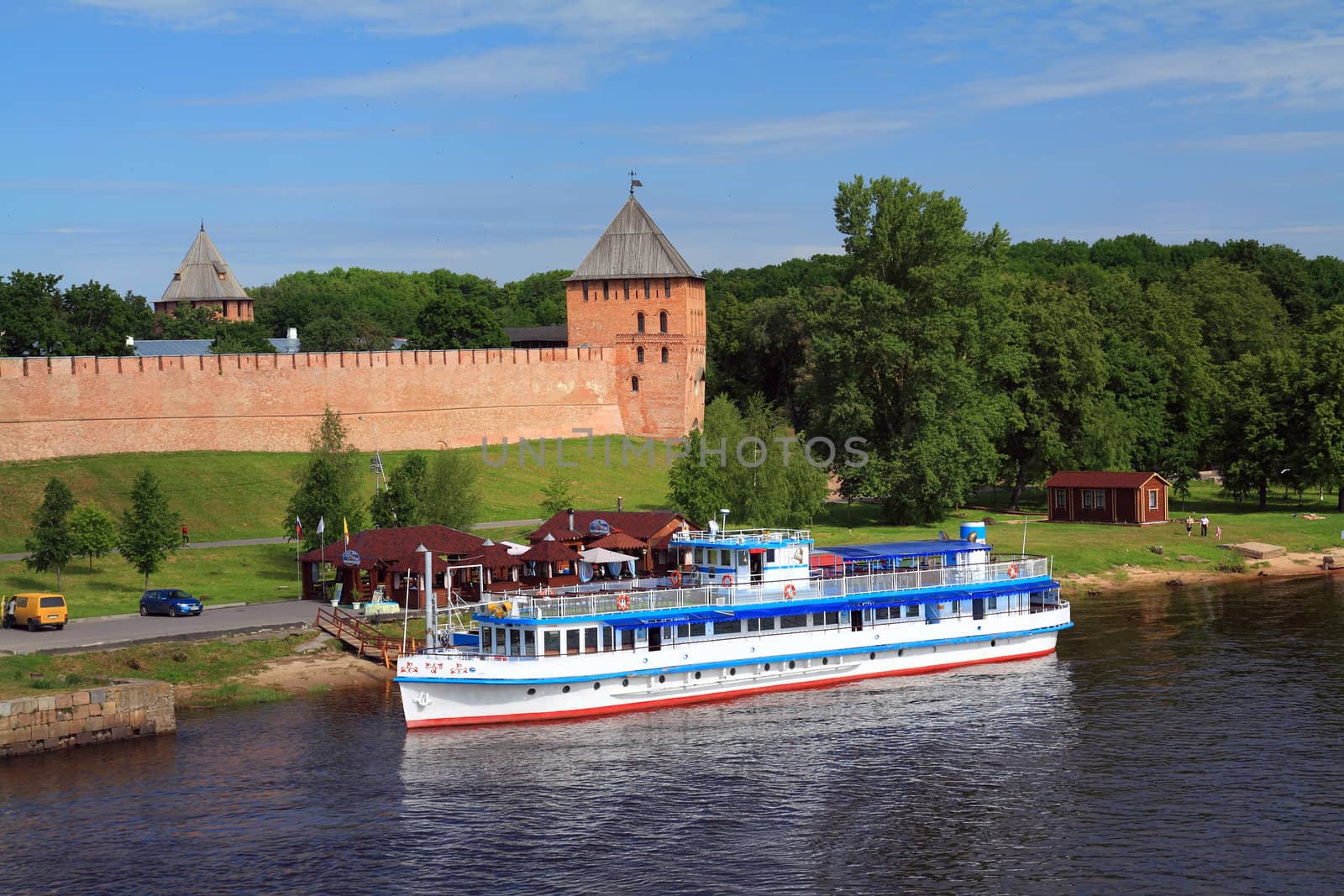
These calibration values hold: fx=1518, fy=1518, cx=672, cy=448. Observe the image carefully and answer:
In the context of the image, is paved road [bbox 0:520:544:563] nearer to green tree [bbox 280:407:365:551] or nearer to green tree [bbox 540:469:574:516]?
green tree [bbox 540:469:574:516]

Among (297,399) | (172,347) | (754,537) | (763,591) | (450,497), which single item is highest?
(172,347)

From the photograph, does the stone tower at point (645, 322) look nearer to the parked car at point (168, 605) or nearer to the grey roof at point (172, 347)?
the grey roof at point (172, 347)

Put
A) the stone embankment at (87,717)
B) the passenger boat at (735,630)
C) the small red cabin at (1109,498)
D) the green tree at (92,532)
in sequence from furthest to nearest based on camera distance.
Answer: the small red cabin at (1109,498)
the green tree at (92,532)
the passenger boat at (735,630)
the stone embankment at (87,717)

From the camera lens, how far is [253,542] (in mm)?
65375

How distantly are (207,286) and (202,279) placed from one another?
967 millimetres

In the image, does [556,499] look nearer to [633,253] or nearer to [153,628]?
[153,628]

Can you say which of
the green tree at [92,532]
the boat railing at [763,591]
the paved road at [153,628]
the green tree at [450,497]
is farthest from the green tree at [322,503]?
the boat railing at [763,591]

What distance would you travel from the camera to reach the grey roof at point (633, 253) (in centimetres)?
9706

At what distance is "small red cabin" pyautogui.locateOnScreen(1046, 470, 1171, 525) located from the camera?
2928 inches

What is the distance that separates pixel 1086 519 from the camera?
75.9m

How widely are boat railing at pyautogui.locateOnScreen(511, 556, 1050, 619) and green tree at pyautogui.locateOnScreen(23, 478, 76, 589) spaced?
19690 mm

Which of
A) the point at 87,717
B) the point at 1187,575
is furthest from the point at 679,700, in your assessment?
the point at 1187,575

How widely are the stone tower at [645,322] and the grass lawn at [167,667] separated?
178 feet

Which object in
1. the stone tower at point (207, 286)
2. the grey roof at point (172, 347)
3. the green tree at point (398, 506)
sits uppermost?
the stone tower at point (207, 286)
